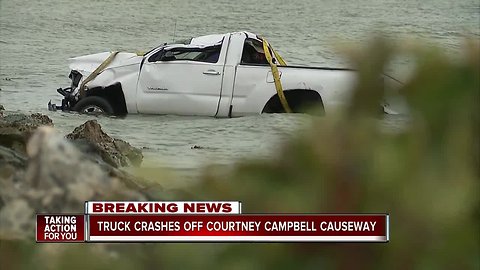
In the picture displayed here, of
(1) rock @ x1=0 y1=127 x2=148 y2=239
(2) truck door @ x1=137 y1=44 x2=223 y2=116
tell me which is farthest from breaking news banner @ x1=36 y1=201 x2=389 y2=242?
(2) truck door @ x1=137 y1=44 x2=223 y2=116

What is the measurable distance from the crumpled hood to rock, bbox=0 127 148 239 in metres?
6.00

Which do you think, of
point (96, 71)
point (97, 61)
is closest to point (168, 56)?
point (96, 71)

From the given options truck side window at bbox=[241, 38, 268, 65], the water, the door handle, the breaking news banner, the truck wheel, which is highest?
the water

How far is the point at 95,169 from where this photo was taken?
3.57 feet

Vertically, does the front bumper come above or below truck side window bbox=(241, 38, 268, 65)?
below

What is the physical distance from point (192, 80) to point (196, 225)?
565 cm

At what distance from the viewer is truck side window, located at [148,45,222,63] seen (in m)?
6.80

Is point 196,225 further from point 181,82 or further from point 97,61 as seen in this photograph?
point 97,61

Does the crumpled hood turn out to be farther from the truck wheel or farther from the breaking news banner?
the breaking news banner

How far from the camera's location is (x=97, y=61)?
7.57 m

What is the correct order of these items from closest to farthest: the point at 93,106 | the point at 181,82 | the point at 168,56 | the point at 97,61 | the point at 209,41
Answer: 1. the point at 93,106
2. the point at 181,82
3. the point at 168,56
4. the point at 209,41
5. the point at 97,61

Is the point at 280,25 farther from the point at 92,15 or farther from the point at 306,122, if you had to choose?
the point at 306,122

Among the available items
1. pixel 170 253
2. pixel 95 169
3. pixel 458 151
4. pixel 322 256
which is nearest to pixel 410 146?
pixel 458 151

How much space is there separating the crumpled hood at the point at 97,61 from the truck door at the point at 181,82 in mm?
160
